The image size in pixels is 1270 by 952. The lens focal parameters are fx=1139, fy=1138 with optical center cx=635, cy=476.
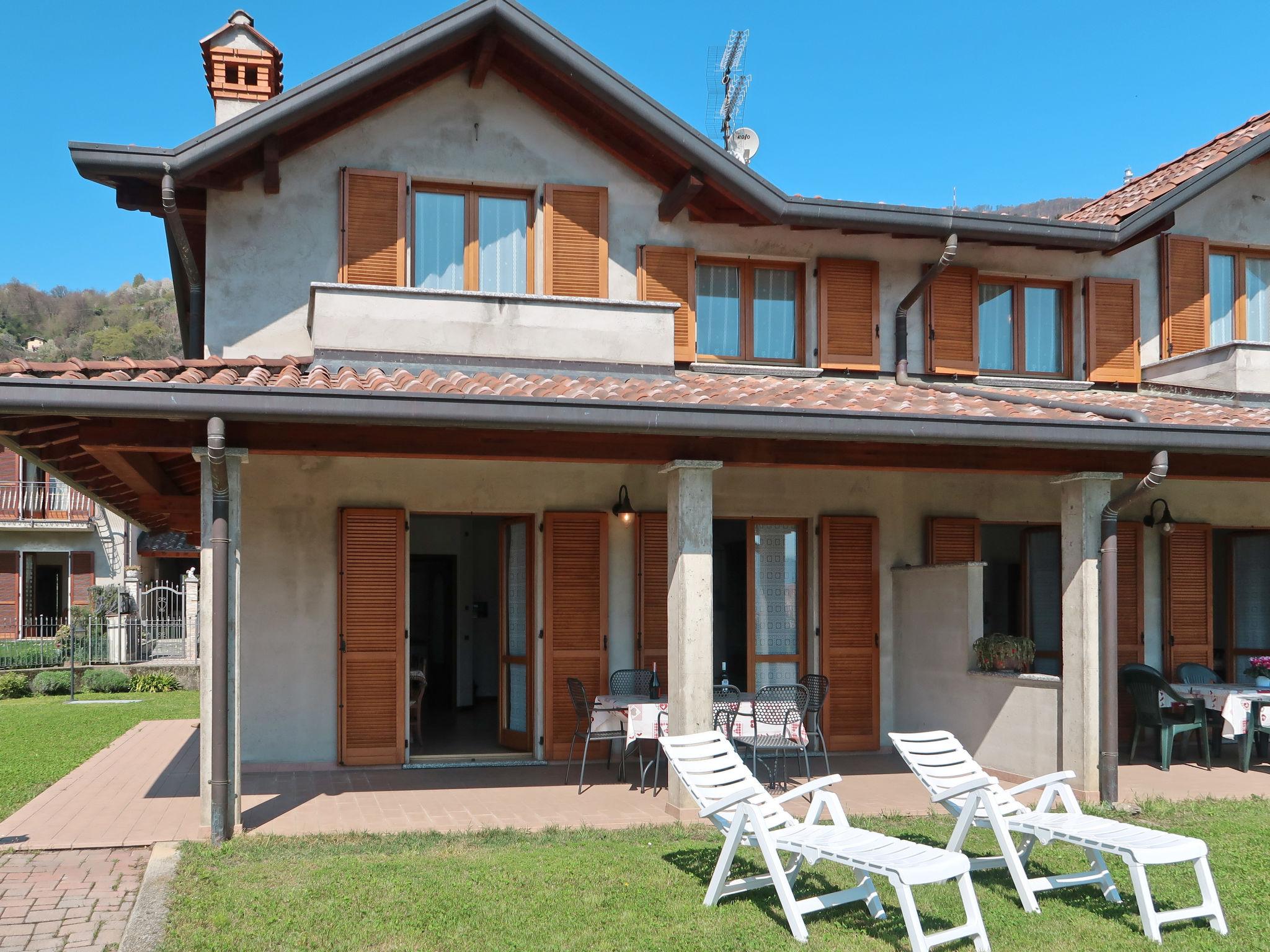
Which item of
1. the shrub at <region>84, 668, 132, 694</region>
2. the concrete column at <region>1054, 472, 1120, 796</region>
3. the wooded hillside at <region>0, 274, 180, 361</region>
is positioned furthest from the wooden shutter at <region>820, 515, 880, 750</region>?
the wooded hillside at <region>0, 274, 180, 361</region>

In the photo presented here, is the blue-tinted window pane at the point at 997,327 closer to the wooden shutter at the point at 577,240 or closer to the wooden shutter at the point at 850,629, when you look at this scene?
the wooden shutter at the point at 850,629

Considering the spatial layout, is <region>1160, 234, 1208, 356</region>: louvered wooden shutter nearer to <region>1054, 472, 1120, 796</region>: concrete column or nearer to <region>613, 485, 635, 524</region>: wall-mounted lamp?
<region>1054, 472, 1120, 796</region>: concrete column

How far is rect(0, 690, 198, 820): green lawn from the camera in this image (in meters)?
10.4

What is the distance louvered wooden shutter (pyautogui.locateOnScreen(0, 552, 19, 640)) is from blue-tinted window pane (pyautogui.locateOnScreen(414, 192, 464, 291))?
22464mm

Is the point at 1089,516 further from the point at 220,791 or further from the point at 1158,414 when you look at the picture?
the point at 220,791

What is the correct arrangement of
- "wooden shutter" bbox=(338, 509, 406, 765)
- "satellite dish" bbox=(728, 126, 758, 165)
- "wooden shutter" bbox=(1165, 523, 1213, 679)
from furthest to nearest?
"satellite dish" bbox=(728, 126, 758, 165), "wooden shutter" bbox=(1165, 523, 1213, 679), "wooden shutter" bbox=(338, 509, 406, 765)

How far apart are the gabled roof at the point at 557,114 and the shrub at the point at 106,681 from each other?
12238 millimetres

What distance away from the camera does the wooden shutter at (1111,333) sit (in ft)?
40.9

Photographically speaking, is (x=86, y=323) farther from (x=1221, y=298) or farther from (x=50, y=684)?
(x=1221, y=298)

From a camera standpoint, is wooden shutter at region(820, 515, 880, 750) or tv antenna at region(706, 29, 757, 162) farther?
tv antenna at region(706, 29, 757, 162)

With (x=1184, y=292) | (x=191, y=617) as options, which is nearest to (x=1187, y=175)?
(x=1184, y=292)

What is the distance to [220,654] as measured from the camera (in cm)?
742

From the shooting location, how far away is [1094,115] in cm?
2064

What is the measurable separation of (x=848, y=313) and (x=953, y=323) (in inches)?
47.8
